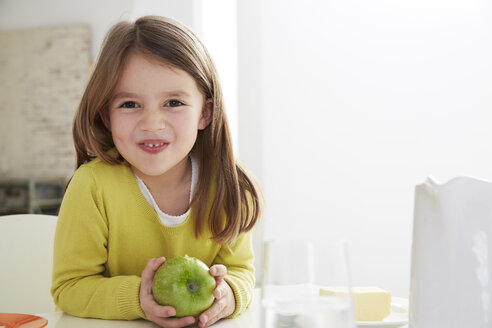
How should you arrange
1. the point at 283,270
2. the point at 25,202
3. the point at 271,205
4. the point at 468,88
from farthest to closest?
the point at 25,202
the point at 271,205
the point at 468,88
the point at 283,270

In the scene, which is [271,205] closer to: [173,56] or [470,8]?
[470,8]

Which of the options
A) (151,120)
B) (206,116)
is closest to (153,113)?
(151,120)

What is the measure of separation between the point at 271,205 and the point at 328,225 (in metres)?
0.42

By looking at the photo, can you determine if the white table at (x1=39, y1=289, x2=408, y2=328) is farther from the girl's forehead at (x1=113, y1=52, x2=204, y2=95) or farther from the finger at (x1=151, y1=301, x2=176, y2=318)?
the girl's forehead at (x1=113, y1=52, x2=204, y2=95)

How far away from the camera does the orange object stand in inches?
26.6

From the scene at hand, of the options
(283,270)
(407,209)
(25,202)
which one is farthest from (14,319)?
(25,202)

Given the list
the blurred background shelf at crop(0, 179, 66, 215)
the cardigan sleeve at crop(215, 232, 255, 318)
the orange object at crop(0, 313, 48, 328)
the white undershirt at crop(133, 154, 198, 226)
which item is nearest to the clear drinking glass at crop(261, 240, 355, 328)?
the orange object at crop(0, 313, 48, 328)

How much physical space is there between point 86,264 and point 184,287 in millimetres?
271

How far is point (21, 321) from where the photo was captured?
0.70 m

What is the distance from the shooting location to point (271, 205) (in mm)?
3814

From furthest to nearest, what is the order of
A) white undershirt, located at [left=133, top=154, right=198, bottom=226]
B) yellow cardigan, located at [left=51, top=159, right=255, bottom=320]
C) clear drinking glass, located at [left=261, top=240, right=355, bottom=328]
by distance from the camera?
white undershirt, located at [left=133, top=154, right=198, bottom=226], yellow cardigan, located at [left=51, top=159, right=255, bottom=320], clear drinking glass, located at [left=261, top=240, right=355, bottom=328]

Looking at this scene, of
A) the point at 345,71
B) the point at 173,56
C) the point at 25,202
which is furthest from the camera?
the point at 25,202

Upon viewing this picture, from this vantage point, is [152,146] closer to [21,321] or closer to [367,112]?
[21,321]

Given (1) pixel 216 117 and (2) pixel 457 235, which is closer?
(2) pixel 457 235
